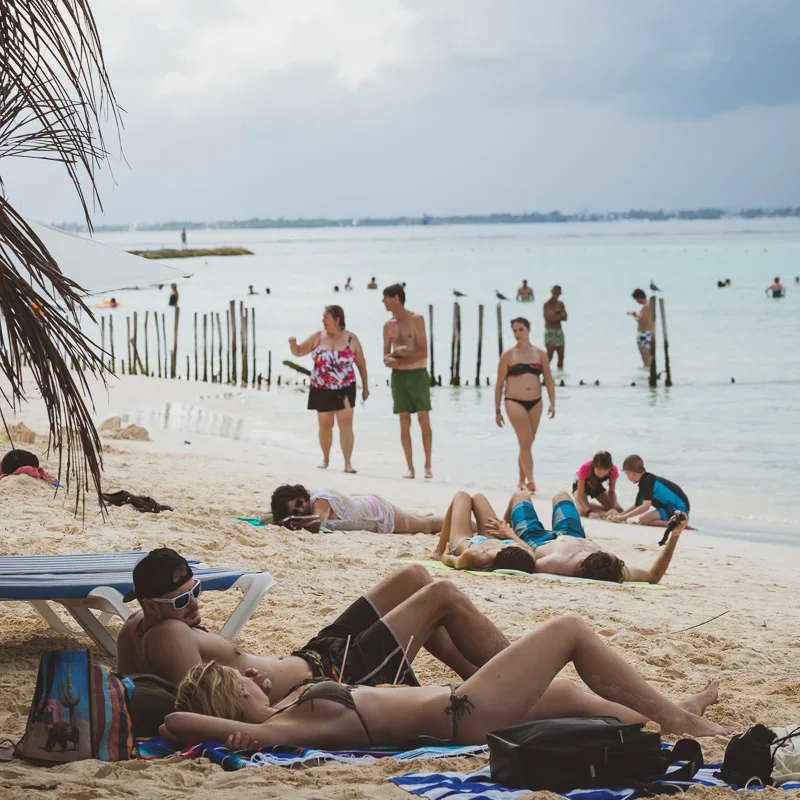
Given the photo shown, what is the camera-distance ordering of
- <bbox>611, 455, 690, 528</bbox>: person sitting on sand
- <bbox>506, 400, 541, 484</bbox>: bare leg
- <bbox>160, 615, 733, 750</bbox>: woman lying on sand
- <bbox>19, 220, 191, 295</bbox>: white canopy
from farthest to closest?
<bbox>506, 400, 541, 484</bbox>: bare leg < <bbox>611, 455, 690, 528</bbox>: person sitting on sand < <bbox>19, 220, 191, 295</bbox>: white canopy < <bbox>160, 615, 733, 750</bbox>: woman lying on sand

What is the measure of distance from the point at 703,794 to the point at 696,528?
6.17 meters

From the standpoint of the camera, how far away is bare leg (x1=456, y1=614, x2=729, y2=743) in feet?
10.2

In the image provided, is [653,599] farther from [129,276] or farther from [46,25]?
[129,276]

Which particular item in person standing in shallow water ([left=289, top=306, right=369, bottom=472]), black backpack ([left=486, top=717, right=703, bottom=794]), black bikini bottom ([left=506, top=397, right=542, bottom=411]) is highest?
person standing in shallow water ([left=289, top=306, right=369, bottom=472])

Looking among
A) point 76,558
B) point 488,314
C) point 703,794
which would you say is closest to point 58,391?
point 76,558

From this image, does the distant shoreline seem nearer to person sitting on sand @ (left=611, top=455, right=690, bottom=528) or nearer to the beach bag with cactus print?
person sitting on sand @ (left=611, top=455, right=690, bottom=528)

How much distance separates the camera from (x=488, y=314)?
150 ft

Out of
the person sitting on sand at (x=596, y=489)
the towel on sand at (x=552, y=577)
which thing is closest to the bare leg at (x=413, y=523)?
the towel on sand at (x=552, y=577)

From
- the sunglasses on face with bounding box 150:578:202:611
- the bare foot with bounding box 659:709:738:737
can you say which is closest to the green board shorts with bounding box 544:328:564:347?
the bare foot with bounding box 659:709:738:737

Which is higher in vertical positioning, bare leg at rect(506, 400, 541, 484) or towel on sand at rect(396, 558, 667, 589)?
bare leg at rect(506, 400, 541, 484)

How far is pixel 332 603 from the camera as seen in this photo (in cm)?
506

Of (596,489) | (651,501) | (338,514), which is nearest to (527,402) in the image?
(596,489)

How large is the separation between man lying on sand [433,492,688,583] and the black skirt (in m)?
3.10

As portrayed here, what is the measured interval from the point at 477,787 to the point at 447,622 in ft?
3.04
